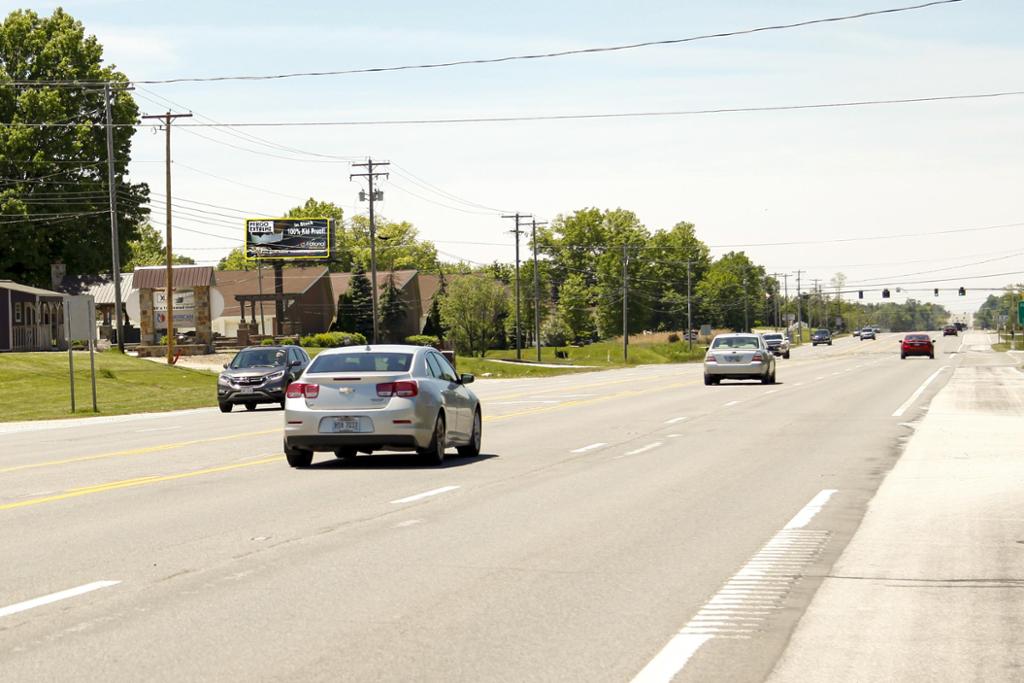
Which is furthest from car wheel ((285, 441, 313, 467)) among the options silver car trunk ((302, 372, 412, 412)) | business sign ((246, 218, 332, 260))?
business sign ((246, 218, 332, 260))

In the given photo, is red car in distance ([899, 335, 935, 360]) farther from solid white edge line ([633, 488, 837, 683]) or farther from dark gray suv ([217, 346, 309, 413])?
solid white edge line ([633, 488, 837, 683])

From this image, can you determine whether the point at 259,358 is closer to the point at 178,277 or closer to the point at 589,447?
the point at 589,447

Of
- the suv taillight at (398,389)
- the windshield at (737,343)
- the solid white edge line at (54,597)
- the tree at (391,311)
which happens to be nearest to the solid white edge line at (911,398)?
the windshield at (737,343)

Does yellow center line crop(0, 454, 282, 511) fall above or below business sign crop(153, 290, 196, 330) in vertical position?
below

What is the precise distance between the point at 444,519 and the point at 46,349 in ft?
210

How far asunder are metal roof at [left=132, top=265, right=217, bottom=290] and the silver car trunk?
60962 mm

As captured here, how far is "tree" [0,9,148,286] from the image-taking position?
78.8 m

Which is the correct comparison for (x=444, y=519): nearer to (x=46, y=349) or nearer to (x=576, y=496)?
(x=576, y=496)

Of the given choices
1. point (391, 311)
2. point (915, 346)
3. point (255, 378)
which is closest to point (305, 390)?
point (255, 378)

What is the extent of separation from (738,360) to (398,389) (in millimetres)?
29586

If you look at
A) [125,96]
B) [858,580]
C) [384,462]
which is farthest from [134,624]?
[125,96]

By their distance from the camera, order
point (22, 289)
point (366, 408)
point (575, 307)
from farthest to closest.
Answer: point (575, 307)
point (22, 289)
point (366, 408)

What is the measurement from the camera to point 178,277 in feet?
257

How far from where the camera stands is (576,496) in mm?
14312
